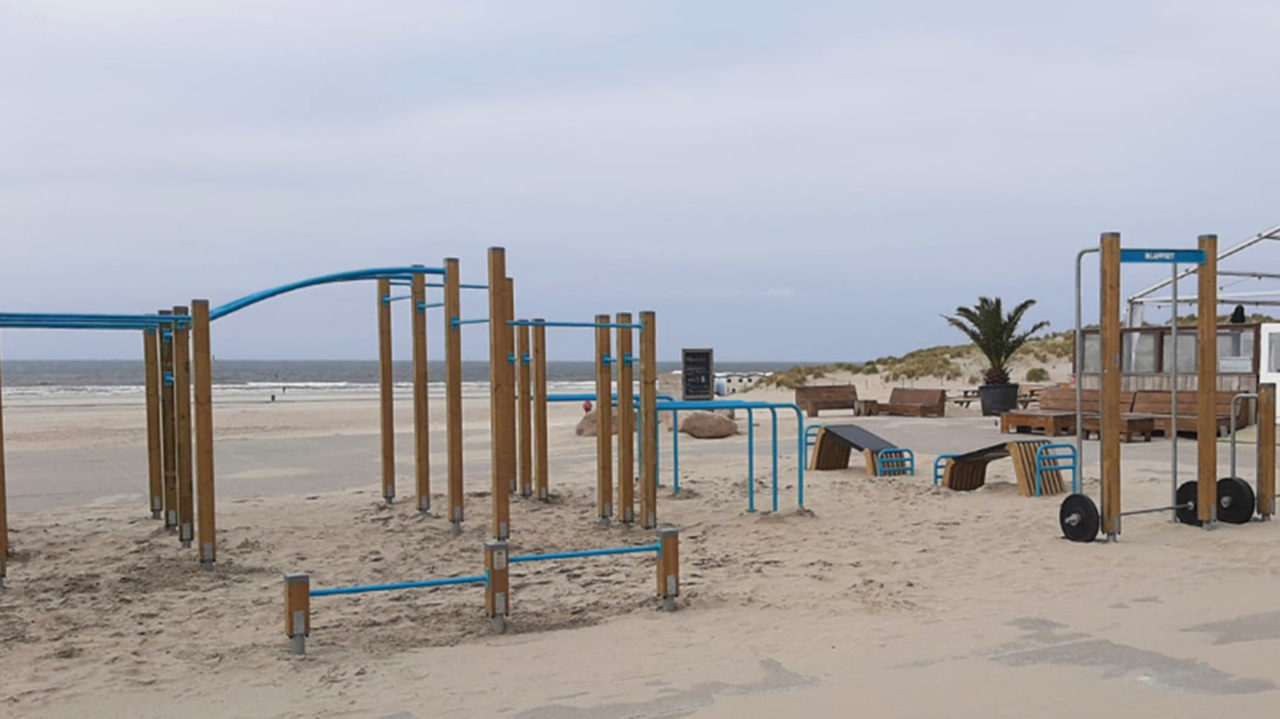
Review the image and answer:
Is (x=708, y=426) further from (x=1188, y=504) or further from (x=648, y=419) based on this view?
(x=1188, y=504)

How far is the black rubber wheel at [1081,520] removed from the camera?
8.28 meters

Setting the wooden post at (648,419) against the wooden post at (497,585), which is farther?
the wooden post at (648,419)

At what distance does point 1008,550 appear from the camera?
8.14 m

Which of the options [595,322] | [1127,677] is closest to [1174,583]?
[1127,677]

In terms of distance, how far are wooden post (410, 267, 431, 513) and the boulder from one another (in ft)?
30.9

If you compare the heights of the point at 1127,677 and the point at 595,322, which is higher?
the point at 595,322

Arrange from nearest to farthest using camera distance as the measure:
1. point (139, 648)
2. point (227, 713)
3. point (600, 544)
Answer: point (227, 713) → point (139, 648) → point (600, 544)

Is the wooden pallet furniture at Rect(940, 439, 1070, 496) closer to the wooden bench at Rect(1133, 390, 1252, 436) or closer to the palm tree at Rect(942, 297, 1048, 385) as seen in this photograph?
the wooden bench at Rect(1133, 390, 1252, 436)

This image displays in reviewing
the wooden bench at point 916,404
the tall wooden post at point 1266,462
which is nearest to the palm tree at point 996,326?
the wooden bench at point 916,404

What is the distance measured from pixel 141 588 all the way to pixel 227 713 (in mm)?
3195

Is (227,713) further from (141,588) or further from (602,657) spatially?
(141,588)

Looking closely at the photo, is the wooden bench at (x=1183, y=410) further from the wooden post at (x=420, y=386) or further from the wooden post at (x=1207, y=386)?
the wooden post at (x=420, y=386)

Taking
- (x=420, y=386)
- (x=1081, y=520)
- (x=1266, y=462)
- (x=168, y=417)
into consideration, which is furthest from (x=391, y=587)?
(x=1266, y=462)

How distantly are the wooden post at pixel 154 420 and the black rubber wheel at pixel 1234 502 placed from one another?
9.38 meters
